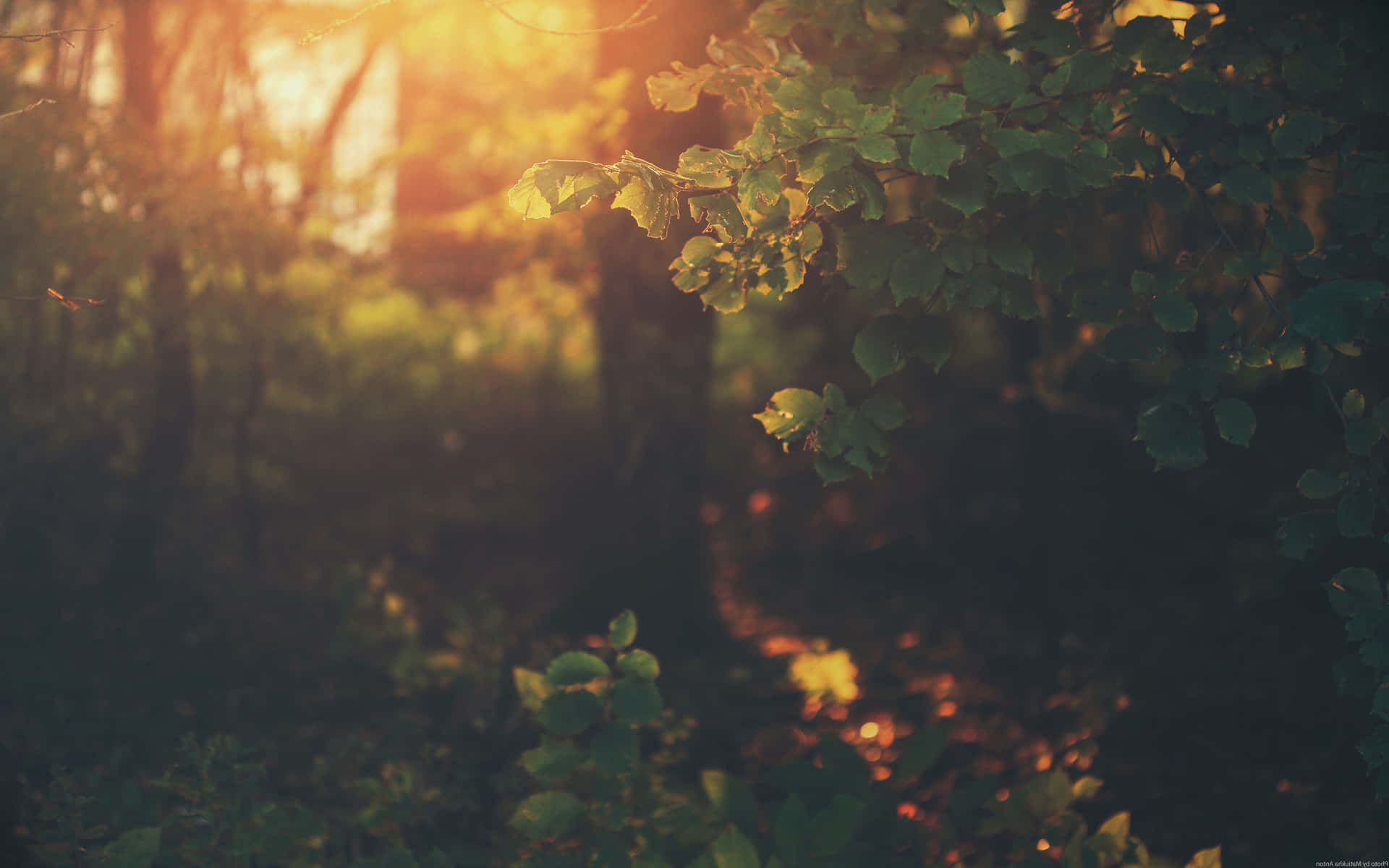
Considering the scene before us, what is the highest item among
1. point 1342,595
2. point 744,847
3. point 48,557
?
point 1342,595

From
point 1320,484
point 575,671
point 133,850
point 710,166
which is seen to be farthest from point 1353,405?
point 133,850

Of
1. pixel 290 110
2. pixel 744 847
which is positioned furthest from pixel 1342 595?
pixel 290 110

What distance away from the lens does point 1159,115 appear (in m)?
2.17

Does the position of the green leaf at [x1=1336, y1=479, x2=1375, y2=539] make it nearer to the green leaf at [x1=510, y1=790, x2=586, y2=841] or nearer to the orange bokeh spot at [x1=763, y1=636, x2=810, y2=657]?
the green leaf at [x1=510, y1=790, x2=586, y2=841]

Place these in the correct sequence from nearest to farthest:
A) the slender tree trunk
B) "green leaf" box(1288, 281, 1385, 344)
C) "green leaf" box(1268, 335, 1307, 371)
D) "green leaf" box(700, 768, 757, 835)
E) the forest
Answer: "green leaf" box(1288, 281, 1385, 344) → "green leaf" box(1268, 335, 1307, 371) → the forest → "green leaf" box(700, 768, 757, 835) → the slender tree trunk

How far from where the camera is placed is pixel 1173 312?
216 cm

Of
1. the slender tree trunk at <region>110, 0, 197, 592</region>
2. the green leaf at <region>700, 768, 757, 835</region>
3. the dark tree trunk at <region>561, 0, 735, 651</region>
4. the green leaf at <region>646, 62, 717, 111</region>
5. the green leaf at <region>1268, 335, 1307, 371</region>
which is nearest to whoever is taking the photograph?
the green leaf at <region>1268, 335, 1307, 371</region>

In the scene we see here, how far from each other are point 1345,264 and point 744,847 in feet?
5.92

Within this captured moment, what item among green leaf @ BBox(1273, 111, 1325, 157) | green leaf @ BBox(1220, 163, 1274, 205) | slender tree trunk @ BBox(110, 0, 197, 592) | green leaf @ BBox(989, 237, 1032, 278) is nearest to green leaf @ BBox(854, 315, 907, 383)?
green leaf @ BBox(989, 237, 1032, 278)

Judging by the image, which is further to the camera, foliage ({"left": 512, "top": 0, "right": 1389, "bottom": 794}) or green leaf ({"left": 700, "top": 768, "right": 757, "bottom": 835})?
green leaf ({"left": 700, "top": 768, "right": 757, "bottom": 835})

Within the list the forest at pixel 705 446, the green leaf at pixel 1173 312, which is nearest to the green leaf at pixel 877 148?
the forest at pixel 705 446

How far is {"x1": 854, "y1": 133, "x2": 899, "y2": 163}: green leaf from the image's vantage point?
188 centimetres

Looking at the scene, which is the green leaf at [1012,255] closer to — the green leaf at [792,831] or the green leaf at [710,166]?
the green leaf at [710,166]

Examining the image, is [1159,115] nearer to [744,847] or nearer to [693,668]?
[744,847]
